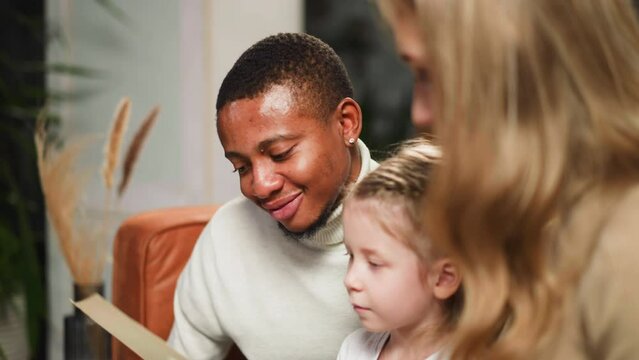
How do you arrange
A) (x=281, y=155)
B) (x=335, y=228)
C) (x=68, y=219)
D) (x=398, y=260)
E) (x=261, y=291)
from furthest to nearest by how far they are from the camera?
(x=68, y=219) < (x=261, y=291) < (x=335, y=228) < (x=281, y=155) < (x=398, y=260)

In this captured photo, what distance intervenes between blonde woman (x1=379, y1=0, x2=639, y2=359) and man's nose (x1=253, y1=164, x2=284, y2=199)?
288 millimetres

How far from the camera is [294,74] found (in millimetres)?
991

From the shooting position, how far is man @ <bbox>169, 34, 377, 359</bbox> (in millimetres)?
982

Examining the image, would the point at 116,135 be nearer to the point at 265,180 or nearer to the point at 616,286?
the point at 265,180

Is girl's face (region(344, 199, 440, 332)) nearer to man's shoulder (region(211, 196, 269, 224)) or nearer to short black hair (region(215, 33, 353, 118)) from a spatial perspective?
short black hair (region(215, 33, 353, 118))

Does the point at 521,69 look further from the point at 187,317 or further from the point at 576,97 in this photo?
the point at 187,317

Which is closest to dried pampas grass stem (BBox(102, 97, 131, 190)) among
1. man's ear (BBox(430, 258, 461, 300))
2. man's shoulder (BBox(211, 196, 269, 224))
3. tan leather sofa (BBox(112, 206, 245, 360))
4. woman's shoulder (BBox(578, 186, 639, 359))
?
tan leather sofa (BBox(112, 206, 245, 360))

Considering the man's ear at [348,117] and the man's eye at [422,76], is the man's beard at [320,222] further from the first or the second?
the man's eye at [422,76]

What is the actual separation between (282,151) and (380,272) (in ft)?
0.61

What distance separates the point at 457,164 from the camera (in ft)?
2.30

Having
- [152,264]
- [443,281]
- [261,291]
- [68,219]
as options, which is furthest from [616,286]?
[68,219]

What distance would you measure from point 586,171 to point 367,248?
0.83 feet

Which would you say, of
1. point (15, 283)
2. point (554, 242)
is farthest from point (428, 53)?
point (15, 283)

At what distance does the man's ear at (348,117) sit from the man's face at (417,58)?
0.75ft
